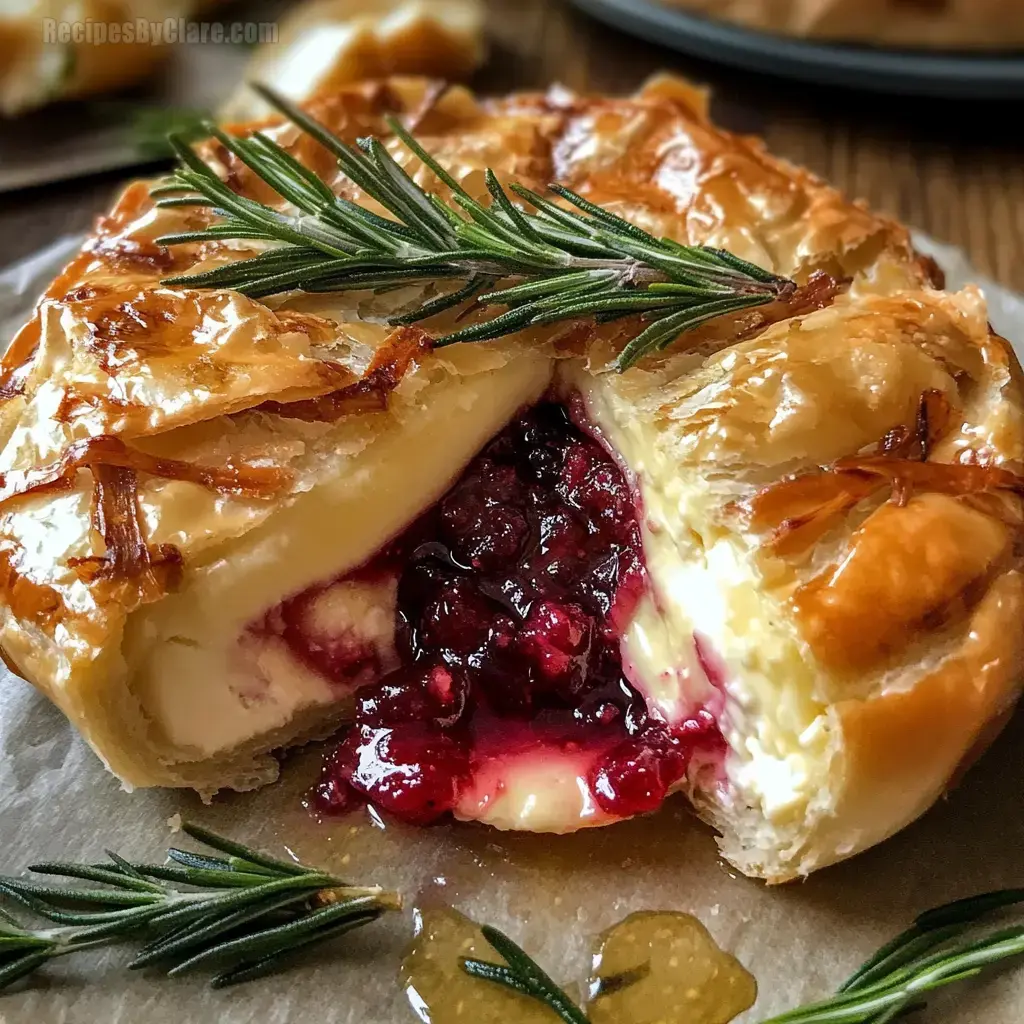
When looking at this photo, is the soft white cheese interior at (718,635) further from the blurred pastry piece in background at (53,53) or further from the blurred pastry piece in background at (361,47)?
the blurred pastry piece in background at (53,53)

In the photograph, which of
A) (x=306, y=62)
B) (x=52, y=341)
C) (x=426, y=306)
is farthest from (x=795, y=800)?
(x=306, y=62)

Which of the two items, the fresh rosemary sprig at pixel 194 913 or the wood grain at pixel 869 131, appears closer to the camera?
the fresh rosemary sprig at pixel 194 913

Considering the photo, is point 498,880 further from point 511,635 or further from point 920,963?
point 920,963

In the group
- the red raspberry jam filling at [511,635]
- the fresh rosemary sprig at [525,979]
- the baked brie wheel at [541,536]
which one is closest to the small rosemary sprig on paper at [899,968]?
the fresh rosemary sprig at [525,979]

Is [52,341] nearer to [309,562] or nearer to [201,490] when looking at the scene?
[201,490]

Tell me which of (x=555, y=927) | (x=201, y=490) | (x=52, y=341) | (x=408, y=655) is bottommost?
(x=555, y=927)

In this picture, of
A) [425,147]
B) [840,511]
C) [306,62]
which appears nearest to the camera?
[840,511]
